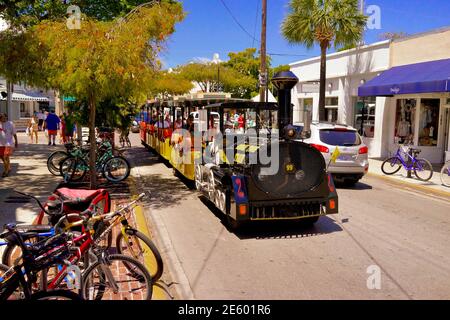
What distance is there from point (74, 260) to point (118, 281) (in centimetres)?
74

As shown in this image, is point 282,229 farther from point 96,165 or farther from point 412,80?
point 412,80

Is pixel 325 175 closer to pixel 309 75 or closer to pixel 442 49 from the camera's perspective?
pixel 442 49

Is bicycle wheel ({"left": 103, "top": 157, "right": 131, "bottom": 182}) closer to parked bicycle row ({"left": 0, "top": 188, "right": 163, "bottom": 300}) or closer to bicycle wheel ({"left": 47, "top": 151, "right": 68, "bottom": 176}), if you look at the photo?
bicycle wheel ({"left": 47, "top": 151, "right": 68, "bottom": 176})

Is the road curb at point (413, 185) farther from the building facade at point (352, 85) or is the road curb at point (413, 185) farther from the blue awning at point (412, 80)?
the building facade at point (352, 85)

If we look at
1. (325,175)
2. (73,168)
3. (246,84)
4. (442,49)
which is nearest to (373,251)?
(325,175)

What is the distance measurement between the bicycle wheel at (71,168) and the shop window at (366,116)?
12.8m

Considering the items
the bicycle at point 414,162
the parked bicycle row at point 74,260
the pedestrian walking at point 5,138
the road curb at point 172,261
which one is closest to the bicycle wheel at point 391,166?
the bicycle at point 414,162

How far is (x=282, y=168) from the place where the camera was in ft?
23.0

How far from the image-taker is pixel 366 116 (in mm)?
20172

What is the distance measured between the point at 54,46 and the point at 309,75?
749 inches

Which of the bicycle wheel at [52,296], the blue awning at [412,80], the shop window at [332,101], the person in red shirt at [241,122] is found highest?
the blue awning at [412,80]

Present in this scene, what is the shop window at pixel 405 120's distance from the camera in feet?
57.7

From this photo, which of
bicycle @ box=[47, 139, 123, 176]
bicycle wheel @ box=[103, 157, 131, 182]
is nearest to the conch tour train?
bicycle wheel @ box=[103, 157, 131, 182]

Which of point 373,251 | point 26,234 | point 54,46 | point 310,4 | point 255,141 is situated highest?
→ point 310,4
